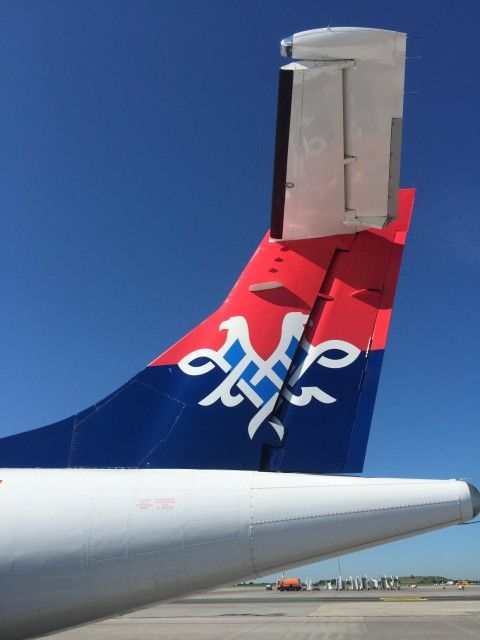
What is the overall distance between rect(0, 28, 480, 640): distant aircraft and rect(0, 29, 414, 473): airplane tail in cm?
1

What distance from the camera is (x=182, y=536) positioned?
363 cm

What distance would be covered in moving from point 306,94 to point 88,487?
3.28 meters

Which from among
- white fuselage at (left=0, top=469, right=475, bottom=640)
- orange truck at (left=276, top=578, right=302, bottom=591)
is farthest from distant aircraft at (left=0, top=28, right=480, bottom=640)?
orange truck at (left=276, top=578, right=302, bottom=591)

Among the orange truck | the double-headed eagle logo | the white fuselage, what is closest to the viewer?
the white fuselage

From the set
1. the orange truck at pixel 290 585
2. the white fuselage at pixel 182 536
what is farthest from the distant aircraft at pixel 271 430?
the orange truck at pixel 290 585

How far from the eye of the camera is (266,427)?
4453 millimetres

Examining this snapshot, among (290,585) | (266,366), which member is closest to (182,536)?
(266,366)

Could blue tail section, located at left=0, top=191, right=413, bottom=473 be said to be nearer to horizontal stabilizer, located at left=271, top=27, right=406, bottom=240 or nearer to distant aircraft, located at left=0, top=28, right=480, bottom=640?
distant aircraft, located at left=0, top=28, right=480, bottom=640

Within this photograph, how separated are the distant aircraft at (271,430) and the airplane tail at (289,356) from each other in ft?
0.04

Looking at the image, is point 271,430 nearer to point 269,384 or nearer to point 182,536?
point 269,384

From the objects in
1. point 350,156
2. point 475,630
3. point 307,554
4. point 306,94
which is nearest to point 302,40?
point 306,94

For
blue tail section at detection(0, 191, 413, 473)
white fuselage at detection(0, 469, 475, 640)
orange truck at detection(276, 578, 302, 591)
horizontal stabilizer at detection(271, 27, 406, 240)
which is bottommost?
orange truck at detection(276, 578, 302, 591)

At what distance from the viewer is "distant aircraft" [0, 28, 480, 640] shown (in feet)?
11.8

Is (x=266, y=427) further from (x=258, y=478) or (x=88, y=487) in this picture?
(x=88, y=487)
